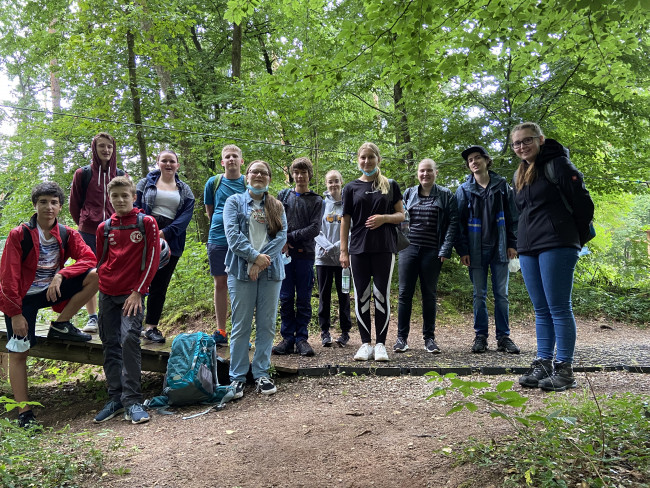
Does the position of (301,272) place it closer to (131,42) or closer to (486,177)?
(486,177)

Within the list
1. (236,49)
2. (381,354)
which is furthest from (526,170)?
(236,49)

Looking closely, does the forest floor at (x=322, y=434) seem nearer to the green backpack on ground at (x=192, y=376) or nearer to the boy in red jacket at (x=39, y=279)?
the green backpack on ground at (x=192, y=376)

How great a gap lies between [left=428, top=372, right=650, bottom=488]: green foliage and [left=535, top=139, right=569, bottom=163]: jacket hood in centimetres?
199

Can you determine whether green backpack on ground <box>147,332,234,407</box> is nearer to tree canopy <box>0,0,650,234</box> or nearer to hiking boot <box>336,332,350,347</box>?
hiking boot <box>336,332,350,347</box>

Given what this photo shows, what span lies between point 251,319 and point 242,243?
2.60 ft

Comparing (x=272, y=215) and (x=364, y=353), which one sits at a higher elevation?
(x=272, y=215)

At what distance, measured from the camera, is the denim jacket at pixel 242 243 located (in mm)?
4074

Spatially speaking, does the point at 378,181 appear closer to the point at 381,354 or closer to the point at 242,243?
the point at 242,243

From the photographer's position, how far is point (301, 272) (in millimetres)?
5242

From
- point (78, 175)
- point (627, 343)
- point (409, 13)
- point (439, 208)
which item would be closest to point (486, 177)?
point (439, 208)

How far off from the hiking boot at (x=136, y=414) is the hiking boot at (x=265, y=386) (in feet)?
3.43

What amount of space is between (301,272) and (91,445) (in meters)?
2.86

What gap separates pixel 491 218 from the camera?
514cm

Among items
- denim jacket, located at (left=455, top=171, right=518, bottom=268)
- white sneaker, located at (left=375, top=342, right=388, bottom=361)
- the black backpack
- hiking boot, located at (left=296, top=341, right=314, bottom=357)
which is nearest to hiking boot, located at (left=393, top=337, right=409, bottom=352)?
white sneaker, located at (left=375, top=342, right=388, bottom=361)
